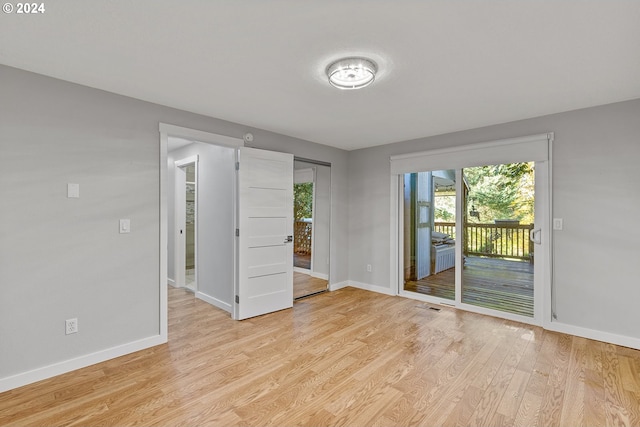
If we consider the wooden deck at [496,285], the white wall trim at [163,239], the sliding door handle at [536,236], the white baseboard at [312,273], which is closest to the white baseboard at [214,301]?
the white wall trim at [163,239]

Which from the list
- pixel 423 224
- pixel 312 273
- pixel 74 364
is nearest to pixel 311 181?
pixel 312 273

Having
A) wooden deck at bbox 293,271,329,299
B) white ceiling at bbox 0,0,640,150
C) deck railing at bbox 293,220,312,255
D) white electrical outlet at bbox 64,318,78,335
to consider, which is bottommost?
wooden deck at bbox 293,271,329,299

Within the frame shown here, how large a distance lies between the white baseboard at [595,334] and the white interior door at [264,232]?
308cm

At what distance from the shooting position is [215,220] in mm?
4094

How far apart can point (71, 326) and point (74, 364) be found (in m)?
0.31

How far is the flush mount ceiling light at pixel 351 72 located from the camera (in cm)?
211

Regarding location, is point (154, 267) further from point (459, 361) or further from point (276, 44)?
point (459, 361)

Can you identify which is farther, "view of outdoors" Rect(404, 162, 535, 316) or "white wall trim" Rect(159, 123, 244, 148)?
"view of outdoors" Rect(404, 162, 535, 316)

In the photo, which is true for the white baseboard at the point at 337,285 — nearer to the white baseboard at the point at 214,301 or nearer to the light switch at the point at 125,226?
the white baseboard at the point at 214,301

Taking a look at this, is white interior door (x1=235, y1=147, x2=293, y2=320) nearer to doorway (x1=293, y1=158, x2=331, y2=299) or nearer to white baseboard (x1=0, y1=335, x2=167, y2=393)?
doorway (x1=293, y1=158, x2=331, y2=299)

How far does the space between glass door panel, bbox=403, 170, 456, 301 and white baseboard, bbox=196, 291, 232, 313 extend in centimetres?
265

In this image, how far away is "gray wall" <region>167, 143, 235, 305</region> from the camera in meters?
3.81

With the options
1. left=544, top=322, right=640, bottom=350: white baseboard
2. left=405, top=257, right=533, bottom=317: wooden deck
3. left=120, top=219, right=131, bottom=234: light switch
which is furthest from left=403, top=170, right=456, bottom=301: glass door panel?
left=120, top=219, right=131, bottom=234: light switch

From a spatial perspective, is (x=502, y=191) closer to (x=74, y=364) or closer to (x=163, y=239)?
(x=163, y=239)
